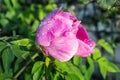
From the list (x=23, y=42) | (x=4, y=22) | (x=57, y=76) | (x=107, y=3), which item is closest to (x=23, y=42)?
(x=23, y=42)

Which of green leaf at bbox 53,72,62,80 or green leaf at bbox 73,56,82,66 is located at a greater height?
green leaf at bbox 73,56,82,66

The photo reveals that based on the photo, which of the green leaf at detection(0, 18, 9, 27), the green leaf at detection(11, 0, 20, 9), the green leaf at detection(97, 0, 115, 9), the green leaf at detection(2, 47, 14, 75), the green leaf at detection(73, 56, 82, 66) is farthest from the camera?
the green leaf at detection(11, 0, 20, 9)

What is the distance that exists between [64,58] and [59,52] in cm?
3

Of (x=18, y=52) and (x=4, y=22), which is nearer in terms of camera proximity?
(x=18, y=52)

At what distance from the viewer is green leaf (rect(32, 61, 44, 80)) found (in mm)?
1503

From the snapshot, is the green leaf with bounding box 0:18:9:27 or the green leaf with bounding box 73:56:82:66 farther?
the green leaf with bounding box 0:18:9:27

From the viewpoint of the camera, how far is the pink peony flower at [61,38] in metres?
1.44

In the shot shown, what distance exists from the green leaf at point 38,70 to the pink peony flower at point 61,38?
0.06 meters

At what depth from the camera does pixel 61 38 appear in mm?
1442

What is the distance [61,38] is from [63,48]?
0.04 metres

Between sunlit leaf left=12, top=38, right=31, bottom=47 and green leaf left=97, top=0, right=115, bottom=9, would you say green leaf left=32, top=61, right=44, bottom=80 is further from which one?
green leaf left=97, top=0, right=115, bottom=9

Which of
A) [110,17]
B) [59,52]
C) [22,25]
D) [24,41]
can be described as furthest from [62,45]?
[110,17]

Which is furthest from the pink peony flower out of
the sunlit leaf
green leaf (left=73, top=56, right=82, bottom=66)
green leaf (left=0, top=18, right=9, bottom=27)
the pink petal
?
green leaf (left=0, top=18, right=9, bottom=27)

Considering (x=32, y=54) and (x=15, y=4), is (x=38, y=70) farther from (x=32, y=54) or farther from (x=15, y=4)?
(x=15, y=4)
